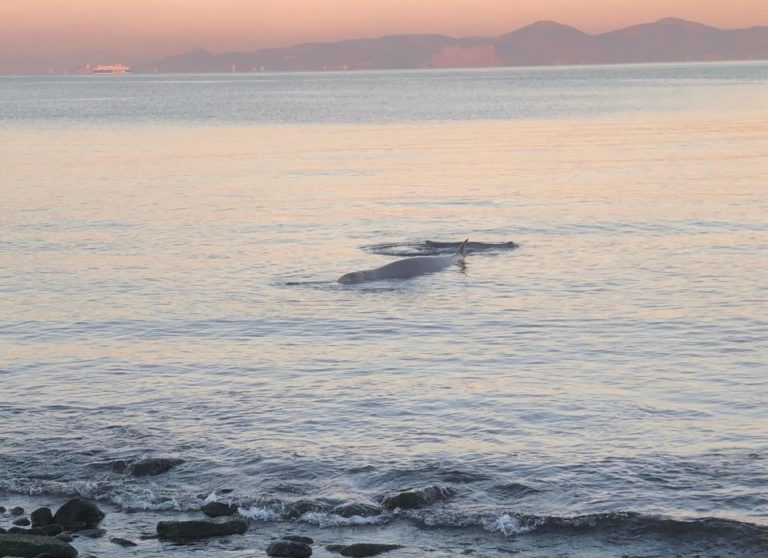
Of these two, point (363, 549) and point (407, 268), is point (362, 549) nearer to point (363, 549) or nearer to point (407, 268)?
point (363, 549)

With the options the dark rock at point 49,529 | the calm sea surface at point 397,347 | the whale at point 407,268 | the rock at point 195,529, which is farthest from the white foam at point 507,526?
the whale at point 407,268

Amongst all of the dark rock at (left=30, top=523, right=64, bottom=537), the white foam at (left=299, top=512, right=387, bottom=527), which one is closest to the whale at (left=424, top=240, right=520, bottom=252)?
the white foam at (left=299, top=512, right=387, bottom=527)

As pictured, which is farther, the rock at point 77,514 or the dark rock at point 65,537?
the rock at point 77,514

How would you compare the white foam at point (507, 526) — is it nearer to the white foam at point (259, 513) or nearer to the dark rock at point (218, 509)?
the white foam at point (259, 513)

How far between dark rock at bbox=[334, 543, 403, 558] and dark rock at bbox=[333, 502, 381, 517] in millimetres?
1322

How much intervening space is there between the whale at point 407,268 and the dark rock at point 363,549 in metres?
19.5

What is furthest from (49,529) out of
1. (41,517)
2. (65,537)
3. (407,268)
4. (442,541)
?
(407,268)

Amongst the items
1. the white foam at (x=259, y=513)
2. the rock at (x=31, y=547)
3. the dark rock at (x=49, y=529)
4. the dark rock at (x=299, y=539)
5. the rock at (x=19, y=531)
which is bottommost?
the white foam at (x=259, y=513)

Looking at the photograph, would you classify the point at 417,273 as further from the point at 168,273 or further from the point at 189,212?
the point at 189,212

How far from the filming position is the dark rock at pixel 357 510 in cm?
1806

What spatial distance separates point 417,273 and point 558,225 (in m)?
10.8

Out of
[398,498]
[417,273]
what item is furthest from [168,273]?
[398,498]

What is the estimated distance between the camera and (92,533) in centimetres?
1759

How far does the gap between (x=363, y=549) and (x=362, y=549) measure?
13mm
